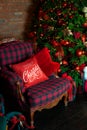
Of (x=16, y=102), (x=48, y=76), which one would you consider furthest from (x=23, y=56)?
(x=16, y=102)

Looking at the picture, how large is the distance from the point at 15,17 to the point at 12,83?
1584 millimetres

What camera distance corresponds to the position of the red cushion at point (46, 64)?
3100 millimetres

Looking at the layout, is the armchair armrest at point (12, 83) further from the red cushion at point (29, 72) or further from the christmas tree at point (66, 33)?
the christmas tree at point (66, 33)

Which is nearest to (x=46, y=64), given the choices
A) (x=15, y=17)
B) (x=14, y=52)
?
(x=14, y=52)

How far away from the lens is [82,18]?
3.31 meters

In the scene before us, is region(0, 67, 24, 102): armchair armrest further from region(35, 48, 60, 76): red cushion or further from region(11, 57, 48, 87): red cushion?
region(35, 48, 60, 76): red cushion

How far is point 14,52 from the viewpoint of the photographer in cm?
311

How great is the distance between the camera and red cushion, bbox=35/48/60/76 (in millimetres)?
3100

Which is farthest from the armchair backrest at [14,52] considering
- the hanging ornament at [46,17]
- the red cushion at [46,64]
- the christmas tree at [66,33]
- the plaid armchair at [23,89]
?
the hanging ornament at [46,17]

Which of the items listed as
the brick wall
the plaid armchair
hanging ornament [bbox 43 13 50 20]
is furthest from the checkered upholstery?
the brick wall

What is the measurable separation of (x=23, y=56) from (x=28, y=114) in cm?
85

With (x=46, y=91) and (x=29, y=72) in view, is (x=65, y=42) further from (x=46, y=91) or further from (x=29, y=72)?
(x=46, y=91)

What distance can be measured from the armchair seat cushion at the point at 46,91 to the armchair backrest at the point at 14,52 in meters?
0.52

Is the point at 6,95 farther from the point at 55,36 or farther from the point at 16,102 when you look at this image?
the point at 55,36
